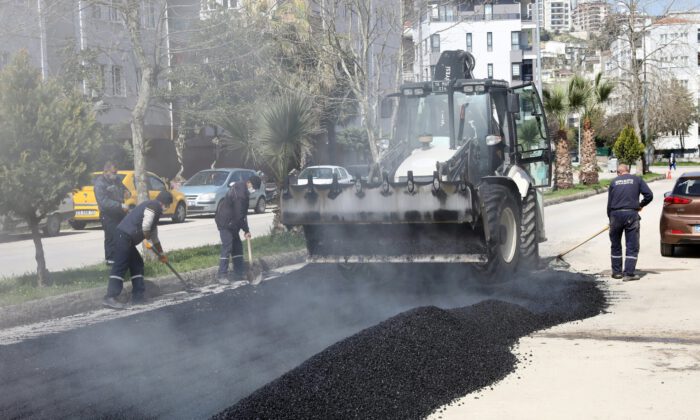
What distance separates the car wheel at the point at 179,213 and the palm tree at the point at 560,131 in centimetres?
1704

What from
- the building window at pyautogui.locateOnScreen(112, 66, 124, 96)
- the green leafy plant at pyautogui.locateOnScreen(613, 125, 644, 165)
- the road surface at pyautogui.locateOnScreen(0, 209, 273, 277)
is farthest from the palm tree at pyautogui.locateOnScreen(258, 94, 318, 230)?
the green leafy plant at pyautogui.locateOnScreen(613, 125, 644, 165)

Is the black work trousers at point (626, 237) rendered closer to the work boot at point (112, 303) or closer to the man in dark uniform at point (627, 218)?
the man in dark uniform at point (627, 218)

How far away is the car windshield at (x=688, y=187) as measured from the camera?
14.8 m

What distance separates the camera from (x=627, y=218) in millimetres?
12547

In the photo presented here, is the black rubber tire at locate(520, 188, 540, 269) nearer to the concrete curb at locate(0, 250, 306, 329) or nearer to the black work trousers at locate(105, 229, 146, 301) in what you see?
the concrete curb at locate(0, 250, 306, 329)

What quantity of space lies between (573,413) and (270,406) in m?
2.02

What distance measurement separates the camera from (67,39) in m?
31.9

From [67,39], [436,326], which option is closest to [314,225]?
[436,326]

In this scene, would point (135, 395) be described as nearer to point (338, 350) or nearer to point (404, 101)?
point (338, 350)

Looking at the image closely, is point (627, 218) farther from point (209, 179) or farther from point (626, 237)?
point (209, 179)

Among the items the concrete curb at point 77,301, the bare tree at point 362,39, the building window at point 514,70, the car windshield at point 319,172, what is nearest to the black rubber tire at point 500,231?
the concrete curb at point 77,301

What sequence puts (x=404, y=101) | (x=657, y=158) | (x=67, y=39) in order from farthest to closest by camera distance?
(x=657, y=158)
(x=67, y=39)
(x=404, y=101)

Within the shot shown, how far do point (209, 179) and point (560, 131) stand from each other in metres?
16.2

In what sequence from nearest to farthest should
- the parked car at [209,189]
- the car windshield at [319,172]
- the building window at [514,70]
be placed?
1. the parked car at [209,189]
2. the car windshield at [319,172]
3. the building window at [514,70]
